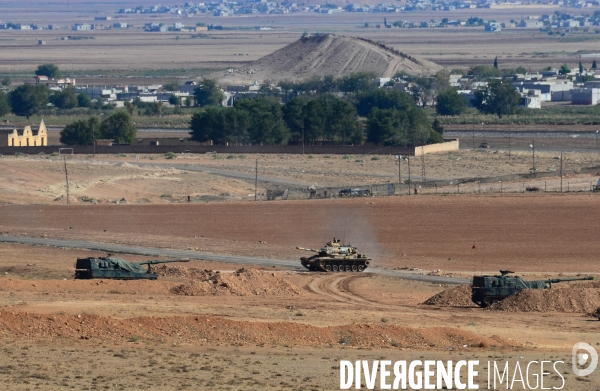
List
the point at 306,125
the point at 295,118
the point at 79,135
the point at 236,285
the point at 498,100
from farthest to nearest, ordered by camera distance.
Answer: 1. the point at 498,100
2. the point at 295,118
3. the point at 306,125
4. the point at 79,135
5. the point at 236,285

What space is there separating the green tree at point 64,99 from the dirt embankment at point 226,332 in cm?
14744

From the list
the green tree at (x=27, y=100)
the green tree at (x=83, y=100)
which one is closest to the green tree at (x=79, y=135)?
the green tree at (x=27, y=100)

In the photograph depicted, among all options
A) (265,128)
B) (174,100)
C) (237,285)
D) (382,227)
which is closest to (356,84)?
(174,100)

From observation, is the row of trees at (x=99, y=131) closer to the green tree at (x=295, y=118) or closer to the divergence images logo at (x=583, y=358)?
the green tree at (x=295, y=118)

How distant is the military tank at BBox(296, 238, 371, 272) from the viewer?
45125 millimetres

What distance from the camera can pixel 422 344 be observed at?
2788 cm

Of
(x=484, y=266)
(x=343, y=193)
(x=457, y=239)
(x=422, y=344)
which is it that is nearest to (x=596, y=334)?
(x=422, y=344)

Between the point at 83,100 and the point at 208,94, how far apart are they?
1795 centimetres

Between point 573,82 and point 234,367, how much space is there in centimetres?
17815

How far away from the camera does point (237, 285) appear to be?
124 ft

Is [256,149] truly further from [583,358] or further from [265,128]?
[583,358]

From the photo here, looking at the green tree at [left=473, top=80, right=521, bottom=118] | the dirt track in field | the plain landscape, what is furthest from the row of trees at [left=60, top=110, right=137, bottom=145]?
the green tree at [left=473, top=80, right=521, bottom=118]

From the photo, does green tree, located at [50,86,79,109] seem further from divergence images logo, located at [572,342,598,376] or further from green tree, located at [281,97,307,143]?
divergence images logo, located at [572,342,598,376]

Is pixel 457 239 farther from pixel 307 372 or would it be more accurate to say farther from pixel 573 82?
pixel 573 82
